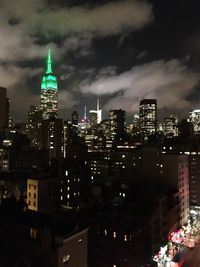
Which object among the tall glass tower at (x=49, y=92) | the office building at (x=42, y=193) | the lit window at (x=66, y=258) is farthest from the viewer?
the tall glass tower at (x=49, y=92)

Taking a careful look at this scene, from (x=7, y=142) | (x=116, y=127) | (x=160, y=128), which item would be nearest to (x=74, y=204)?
(x=7, y=142)

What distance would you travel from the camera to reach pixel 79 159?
225ft

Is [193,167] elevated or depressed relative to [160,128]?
depressed

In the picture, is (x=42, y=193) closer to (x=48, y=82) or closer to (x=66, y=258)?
(x=66, y=258)

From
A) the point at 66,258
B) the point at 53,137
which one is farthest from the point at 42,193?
the point at 53,137

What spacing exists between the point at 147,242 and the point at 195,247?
9.67m

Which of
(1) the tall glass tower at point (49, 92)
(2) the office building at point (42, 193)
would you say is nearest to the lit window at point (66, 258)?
(2) the office building at point (42, 193)

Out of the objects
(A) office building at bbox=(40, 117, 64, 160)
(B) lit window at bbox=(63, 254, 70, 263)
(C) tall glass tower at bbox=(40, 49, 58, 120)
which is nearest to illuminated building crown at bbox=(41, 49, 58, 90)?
(C) tall glass tower at bbox=(40, 49, 58, 120)

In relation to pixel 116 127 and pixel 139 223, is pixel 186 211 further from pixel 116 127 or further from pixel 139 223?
pixel 116 127

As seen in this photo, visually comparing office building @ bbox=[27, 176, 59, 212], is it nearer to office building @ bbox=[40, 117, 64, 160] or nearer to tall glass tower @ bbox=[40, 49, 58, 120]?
office building @ bbox=[40, 117, 64, 160]

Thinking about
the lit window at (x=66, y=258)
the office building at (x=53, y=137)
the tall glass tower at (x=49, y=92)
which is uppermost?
the tall glass tower at (x=49, y=92)

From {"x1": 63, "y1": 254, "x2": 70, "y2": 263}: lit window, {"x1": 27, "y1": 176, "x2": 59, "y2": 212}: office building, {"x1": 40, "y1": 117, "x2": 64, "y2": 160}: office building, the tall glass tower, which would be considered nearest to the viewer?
{"x1": 63, "y1": 254, "x2": 70, "y2": 263}: lit window

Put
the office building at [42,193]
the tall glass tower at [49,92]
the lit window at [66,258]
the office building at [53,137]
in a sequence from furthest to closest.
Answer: the tall glass tower at [49,92] → the office building at [53,137] → the office building at [42,193] → the lit window at [66,258]

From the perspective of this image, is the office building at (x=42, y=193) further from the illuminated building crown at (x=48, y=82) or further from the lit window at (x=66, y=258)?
the illuminated building crown at (x=48, y=82)
